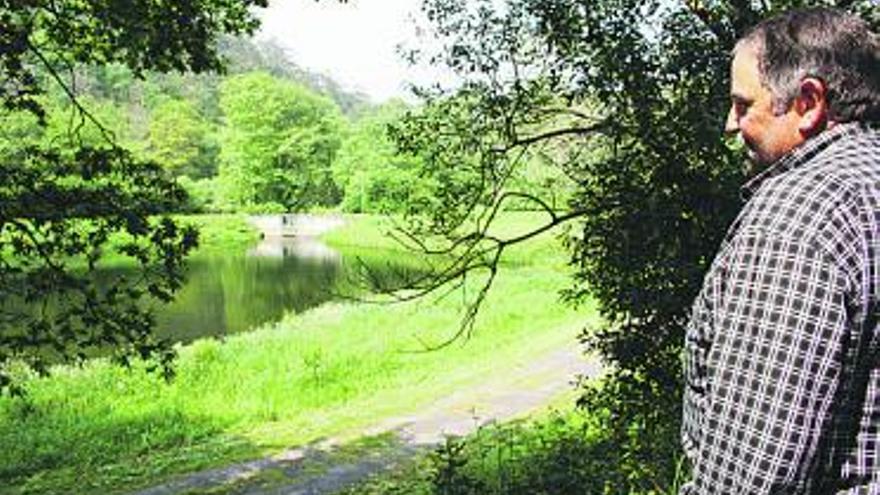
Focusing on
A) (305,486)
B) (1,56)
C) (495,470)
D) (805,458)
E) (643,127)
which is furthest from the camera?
(305,486)

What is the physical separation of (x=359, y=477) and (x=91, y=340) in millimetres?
5722

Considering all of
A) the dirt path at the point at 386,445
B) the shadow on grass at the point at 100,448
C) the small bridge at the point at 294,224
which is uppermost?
A: the dirt path at the point at 386,445

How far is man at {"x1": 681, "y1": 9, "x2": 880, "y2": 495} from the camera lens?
187 cm

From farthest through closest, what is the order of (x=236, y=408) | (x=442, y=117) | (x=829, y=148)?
1. (x=236, y=408)
2. (x=442, y=117)
3. (x=829, y=148)

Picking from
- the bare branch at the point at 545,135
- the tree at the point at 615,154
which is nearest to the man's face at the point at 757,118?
the tree at the point at 615,154

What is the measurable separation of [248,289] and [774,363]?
42861 millimetres

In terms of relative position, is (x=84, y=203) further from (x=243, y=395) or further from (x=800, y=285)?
(x=243, y=395)

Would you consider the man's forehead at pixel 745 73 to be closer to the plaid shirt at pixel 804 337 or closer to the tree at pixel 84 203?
the plaid shirt at pixel 804 337

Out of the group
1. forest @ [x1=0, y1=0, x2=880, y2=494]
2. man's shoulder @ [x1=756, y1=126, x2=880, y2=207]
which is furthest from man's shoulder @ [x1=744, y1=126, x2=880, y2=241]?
forest @ [x1=0, y1=0, x2=880, y2=494]

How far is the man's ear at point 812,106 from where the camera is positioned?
204cm

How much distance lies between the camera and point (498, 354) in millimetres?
Answer: 21953

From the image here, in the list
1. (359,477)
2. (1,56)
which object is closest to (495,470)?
(359,477)

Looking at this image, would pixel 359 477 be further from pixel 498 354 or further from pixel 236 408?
pixel 498 354

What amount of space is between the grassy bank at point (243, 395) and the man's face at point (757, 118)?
7.72m
